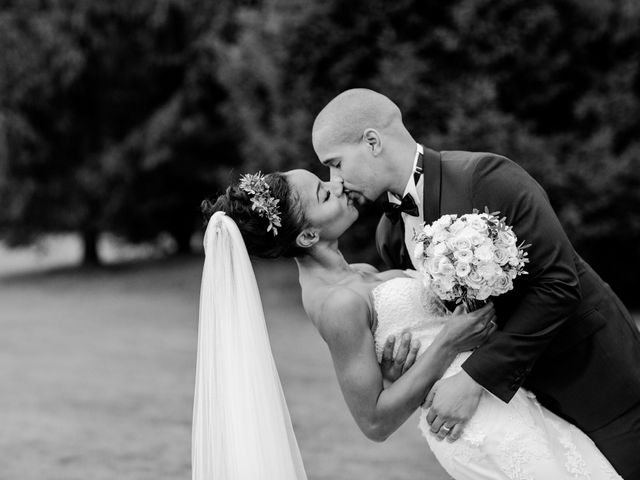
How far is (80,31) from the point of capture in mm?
19469

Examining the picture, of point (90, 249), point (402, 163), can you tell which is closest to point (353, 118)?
point (402, 163)

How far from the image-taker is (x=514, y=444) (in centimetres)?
307

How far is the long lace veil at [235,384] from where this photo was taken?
3.48 m

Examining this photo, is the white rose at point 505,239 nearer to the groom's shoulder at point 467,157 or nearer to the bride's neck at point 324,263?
the groom's shoulder at point 467,157

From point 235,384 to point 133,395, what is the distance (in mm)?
5634

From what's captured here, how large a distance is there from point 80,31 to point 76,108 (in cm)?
197

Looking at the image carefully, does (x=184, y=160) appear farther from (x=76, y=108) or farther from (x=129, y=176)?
(x=76, y=108)

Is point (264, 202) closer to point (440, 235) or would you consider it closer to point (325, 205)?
point (325, 205)

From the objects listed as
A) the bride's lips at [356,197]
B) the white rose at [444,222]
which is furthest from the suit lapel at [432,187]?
the bride's lips at [356,197]

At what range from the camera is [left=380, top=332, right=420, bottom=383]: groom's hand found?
319 cm

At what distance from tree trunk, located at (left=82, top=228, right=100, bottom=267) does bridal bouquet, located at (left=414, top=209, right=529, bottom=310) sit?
2041cm

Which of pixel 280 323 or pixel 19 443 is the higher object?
pixel 19 443

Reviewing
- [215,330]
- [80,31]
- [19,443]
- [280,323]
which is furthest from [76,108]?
[215,330]

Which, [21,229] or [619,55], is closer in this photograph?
[619,55]
